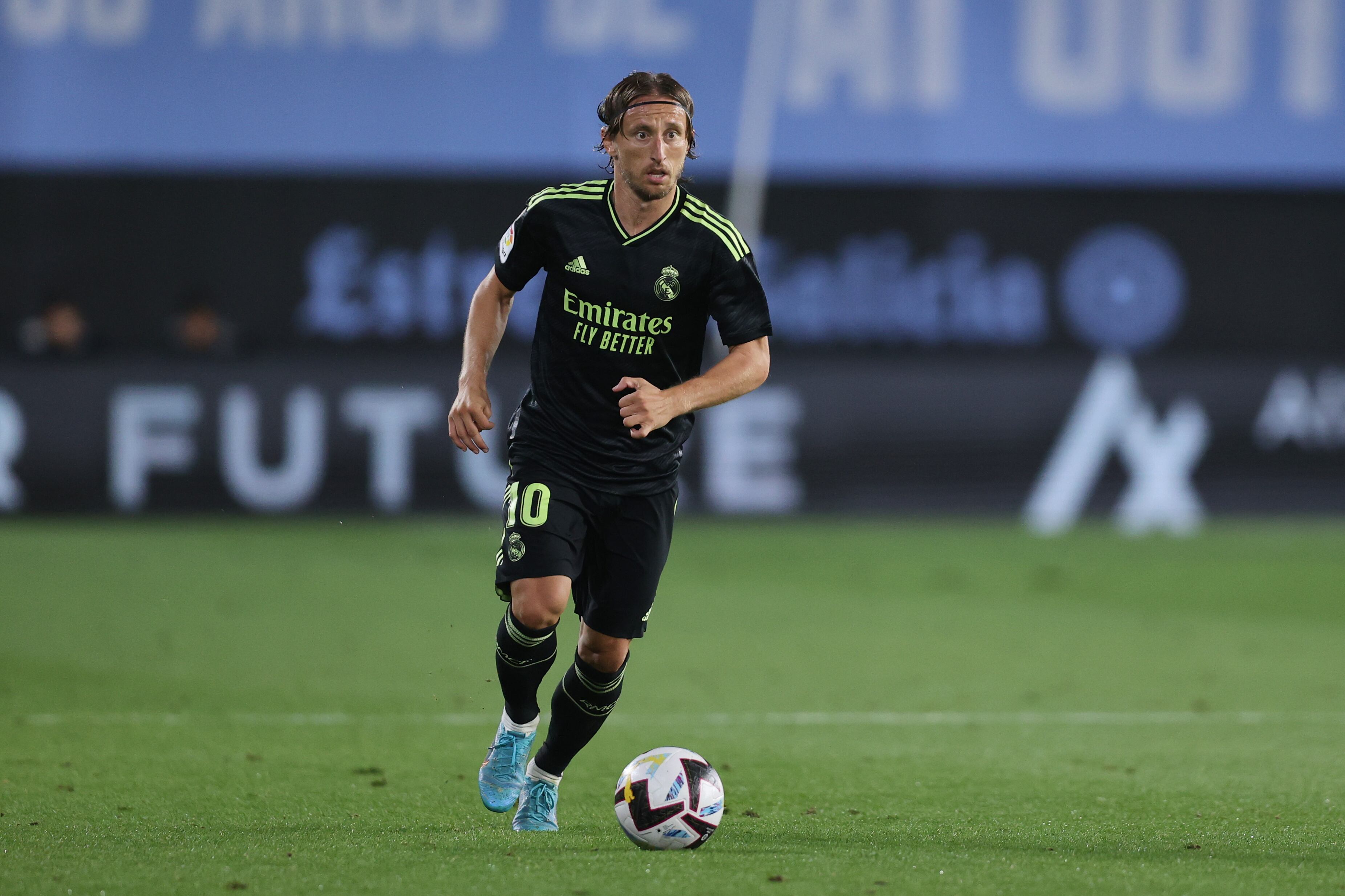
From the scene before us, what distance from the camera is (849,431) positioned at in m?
15.1

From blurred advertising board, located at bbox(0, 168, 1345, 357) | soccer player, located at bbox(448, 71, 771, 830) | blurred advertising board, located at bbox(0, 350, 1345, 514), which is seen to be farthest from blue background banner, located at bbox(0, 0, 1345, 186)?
soccer player, located at bbox(448, 71, 771, 830)

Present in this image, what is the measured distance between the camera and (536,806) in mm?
5031

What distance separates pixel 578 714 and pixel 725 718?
2207 millimetres

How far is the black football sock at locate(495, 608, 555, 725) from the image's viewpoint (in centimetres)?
498

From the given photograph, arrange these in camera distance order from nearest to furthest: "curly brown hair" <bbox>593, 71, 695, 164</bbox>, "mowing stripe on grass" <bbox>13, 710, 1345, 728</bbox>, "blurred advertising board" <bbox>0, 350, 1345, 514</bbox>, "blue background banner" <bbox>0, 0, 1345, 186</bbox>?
"curly brown hair" <bbox>593, 71, 695, 164</bbox> → "mowing stripe on grass" <bbox>13, 710, 1345, 728</bbox> → "blurred advertising board" <bbox>0, 350, 1345, 514</bbox> → "blue background banner" <bbox>0, 0, 1345, 186</bbox>

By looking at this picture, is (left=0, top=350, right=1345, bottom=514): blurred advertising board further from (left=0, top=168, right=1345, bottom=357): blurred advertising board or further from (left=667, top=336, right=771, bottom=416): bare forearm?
(left=667, top=336, right=771, bottom=416): bare forearm

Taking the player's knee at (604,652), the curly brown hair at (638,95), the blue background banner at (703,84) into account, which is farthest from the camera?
the blue background banner at (703,84)

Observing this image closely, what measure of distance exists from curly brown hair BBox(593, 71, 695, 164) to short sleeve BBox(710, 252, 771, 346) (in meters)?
0.33

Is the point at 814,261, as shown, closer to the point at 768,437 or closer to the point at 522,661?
the point at 768,437

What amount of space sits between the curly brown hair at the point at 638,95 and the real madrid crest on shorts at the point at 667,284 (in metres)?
0.33

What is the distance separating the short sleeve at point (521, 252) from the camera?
5125mm

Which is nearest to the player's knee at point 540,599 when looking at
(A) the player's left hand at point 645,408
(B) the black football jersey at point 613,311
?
(B) the black football jersey at point 613,311

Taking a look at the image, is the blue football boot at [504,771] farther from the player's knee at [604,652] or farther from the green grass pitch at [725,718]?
the player's knee at [604,652]

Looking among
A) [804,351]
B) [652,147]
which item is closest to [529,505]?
[652,147]
